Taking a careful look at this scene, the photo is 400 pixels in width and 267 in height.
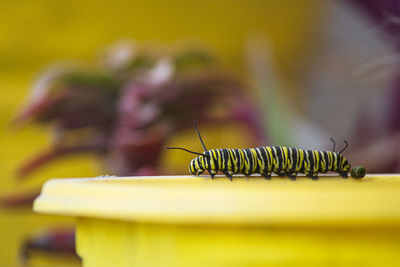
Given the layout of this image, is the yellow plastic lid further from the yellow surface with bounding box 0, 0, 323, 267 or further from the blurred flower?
the yellow surface with bounding box 0, 0, 323, 267

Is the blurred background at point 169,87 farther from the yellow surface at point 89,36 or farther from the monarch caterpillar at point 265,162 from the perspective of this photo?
the monarch caterpillar at point 265,162

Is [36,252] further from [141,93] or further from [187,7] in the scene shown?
[187,7]

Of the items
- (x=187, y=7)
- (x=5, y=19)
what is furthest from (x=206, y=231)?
(x=187, y=7)

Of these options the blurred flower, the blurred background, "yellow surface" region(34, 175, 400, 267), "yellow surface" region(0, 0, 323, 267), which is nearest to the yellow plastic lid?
"yellow surface" region(34, 175, 400, 267)

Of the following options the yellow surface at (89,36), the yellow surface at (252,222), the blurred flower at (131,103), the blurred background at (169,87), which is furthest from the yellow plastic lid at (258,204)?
the yellow surface at (89,36)

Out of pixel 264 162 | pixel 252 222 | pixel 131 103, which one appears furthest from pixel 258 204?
pixel 131 103
